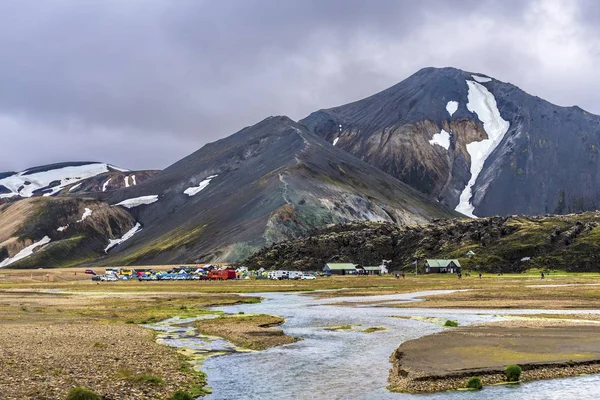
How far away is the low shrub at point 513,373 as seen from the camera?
30609mm

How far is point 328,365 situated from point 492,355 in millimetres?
10013

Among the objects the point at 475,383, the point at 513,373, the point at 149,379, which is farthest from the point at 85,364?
the point at 513,373

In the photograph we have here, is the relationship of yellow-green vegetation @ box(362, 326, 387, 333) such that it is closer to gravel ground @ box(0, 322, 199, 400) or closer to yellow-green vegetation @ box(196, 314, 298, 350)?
yellow-green vegetation @ box(196, 314, 298, 350)

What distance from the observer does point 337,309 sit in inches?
3034

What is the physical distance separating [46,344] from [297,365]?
16975 mm

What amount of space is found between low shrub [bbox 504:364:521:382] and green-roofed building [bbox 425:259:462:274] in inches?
6100

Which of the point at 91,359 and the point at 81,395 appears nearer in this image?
the point at 81,395

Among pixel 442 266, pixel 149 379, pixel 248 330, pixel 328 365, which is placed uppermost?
pixel 149 379

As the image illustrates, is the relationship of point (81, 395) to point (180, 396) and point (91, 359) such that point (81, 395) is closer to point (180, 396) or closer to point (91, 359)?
point (180, 396)

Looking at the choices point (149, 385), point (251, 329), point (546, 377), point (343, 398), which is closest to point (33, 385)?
point (149, 385)

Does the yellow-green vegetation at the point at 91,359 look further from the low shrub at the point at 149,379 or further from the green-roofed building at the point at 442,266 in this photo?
the green-roofed building at the point at 442,266

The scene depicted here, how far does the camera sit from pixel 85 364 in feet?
105

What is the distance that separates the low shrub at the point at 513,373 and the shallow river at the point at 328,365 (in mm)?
885

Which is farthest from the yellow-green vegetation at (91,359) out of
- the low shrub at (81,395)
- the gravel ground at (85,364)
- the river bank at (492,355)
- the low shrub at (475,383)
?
the low shrub at (475,383)
